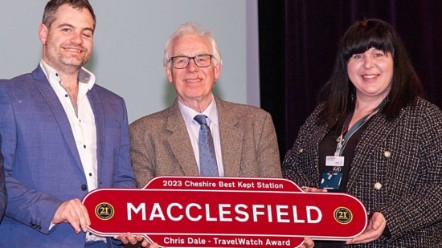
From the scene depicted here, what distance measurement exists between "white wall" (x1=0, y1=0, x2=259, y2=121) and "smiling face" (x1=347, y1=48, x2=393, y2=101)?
70.9 inches

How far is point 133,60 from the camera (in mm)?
5191

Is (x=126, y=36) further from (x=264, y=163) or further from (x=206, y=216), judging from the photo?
(x=206, y=216)

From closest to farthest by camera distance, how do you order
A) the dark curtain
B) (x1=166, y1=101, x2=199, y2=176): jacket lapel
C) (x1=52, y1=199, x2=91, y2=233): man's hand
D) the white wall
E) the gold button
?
(x1=52, y1=199, x2=91, y2=233): man's hand, the gold button, (x1=166, y1=101, x2=199, y2=176): jacket lapel, the white wall, the dark curtain

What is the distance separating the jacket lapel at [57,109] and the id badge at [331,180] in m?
1.09

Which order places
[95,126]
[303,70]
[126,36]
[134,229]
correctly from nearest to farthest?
1. [134,229]
2. [95,126]
3. [126,36]
4. [303,70]

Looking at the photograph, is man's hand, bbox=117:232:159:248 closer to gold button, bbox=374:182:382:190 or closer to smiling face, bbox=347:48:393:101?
gold button, bbox=374:182:382:190

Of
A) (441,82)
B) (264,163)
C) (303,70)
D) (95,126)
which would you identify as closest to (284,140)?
(303,70)

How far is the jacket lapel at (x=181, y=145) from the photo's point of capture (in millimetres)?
3691

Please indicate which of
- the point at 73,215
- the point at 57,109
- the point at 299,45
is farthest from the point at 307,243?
the point at 299,45

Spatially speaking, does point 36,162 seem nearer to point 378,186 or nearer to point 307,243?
point 307,243

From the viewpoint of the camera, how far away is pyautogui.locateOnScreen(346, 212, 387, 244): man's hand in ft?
11.1

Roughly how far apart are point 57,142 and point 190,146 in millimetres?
641

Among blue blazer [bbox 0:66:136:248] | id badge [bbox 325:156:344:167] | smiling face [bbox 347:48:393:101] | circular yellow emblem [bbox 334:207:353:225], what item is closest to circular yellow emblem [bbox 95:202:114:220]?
blue blazer [bbox 0:66:136:248]

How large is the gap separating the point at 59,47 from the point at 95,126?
0.37 meters
